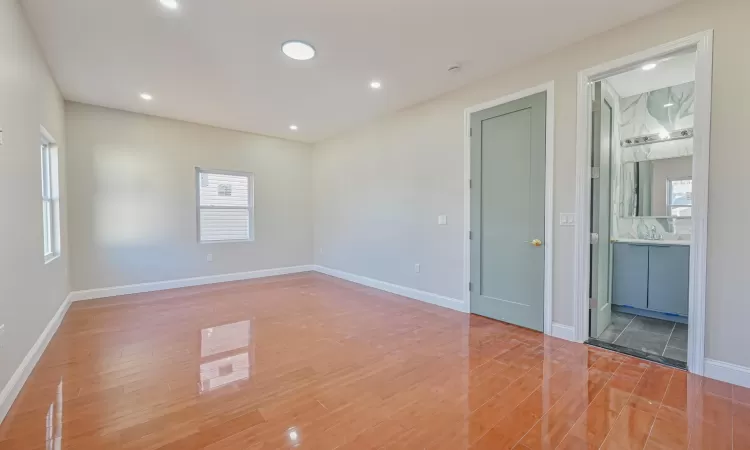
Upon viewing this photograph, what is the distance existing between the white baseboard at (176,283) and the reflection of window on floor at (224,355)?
7.63ft

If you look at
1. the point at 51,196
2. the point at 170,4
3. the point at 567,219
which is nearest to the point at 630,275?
the point at 567,219

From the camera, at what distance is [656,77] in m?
3.50

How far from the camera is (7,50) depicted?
2143mm

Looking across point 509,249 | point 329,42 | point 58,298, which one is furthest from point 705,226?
point 58,298

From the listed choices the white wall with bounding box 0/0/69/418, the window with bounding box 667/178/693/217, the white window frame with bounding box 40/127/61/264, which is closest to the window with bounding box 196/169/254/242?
the white window frame with bounding box 40/127/61/264

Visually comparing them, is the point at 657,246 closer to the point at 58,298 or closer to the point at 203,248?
the point at 203,248

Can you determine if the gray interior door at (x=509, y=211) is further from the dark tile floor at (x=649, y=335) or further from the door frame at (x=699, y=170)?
the door frame at (x=699, y=170)

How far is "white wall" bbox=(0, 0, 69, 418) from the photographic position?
2.04 meters

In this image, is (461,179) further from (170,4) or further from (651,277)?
(170,4)

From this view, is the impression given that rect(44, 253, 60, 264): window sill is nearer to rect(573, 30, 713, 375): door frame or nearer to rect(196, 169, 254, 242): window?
rect(196, 169, 254, 242): window

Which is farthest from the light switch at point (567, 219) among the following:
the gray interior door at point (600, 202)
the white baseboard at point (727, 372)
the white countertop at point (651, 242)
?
the white countertop at point (651, 242)

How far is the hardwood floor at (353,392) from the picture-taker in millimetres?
1703

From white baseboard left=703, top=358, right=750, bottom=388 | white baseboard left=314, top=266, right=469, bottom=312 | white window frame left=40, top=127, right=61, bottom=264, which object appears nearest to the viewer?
white baseboard left=703, top=358, right=750, bottom=388

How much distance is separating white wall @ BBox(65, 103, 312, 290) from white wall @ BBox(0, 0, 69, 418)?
140 cm
